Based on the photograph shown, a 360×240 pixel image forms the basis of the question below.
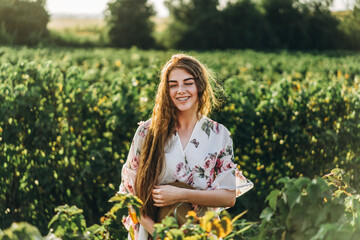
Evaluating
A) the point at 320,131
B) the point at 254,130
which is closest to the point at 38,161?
the point at 254,130

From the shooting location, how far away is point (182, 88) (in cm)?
274

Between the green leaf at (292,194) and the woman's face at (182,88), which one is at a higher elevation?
the woman's face at (182,88)

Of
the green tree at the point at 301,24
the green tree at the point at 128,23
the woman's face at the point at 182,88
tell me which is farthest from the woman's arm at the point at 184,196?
the green tree at the point at 128,23

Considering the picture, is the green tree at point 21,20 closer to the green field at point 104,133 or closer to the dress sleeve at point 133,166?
the green field at point 104,133

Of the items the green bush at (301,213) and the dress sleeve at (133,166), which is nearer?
the green bush at (301,213)

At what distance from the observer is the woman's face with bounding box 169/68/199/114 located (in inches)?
108

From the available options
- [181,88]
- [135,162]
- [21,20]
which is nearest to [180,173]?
[135,162]

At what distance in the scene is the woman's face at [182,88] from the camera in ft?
9.02

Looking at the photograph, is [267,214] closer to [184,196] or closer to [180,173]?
[184,196]

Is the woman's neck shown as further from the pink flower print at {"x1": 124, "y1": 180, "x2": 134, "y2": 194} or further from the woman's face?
the pink flower print at {"x1": 124, "y1": 180, "x2": 134, "y2": 194}

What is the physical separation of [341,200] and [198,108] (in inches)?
42.7

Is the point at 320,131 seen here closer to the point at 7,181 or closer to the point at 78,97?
the point at 78,97

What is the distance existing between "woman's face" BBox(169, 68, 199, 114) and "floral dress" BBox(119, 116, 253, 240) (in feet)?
0.52

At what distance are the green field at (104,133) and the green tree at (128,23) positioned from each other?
47.8 m
